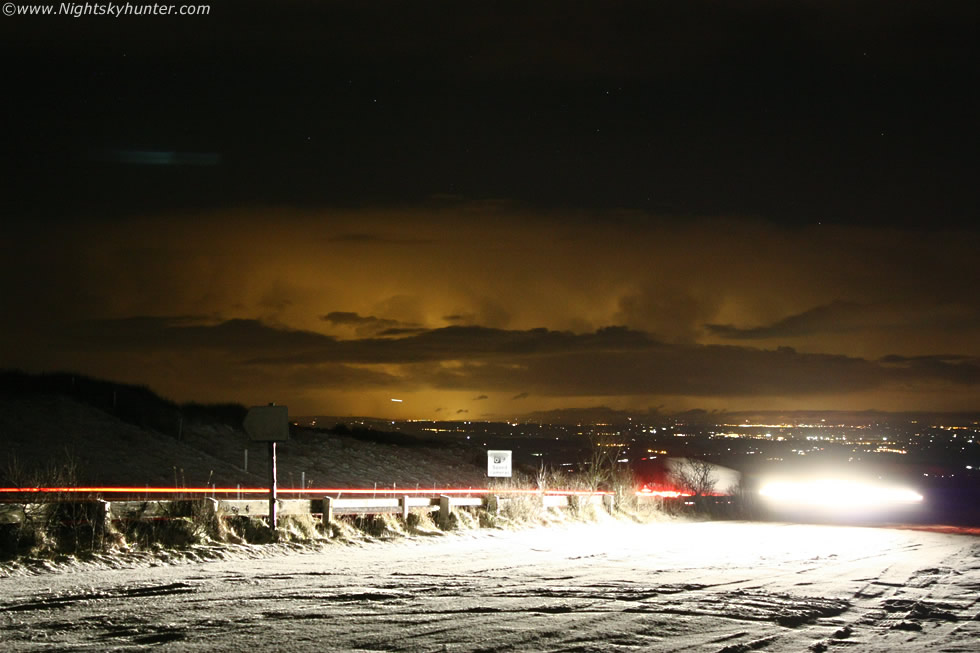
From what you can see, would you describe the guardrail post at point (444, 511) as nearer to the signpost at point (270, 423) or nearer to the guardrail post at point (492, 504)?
the guardrail post at point (492, 504)

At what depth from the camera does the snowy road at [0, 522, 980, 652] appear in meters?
11.1

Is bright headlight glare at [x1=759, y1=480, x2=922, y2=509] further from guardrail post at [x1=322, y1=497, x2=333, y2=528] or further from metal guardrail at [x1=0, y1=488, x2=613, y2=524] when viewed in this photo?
guardrail post at [x1=322, y1=497, x2=333, y2=528]

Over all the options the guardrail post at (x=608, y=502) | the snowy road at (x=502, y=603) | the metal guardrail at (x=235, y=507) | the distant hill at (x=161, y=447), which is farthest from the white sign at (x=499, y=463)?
the distant hill at (x=161, y=447)

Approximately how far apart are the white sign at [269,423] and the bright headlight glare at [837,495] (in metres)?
41.1

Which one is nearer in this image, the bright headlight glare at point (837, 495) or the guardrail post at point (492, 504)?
the guardrail post at point (492, 504)

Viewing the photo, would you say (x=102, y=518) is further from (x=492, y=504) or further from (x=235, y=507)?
(x=492, y=504)

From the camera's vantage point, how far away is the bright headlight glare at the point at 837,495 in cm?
5897

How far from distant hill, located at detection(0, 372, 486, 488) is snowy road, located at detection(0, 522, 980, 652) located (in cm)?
1665

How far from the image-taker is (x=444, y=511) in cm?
2480

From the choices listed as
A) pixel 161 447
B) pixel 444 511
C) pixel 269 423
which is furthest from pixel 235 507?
pixel 161 447

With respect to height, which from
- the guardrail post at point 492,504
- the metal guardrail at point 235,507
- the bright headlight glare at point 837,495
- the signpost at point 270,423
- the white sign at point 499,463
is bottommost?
the bright headlight glare at point 837,495

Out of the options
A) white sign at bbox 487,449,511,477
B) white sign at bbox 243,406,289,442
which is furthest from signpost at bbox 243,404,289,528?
white sign at bbox 487,449,511,477

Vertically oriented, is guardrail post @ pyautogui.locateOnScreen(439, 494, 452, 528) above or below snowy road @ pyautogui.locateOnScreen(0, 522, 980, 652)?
above

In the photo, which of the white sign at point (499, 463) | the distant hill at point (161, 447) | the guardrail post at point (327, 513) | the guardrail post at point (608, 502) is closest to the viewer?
the guardrail post at point (327, 513)
